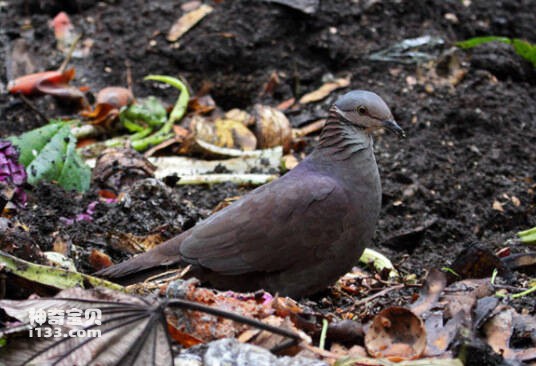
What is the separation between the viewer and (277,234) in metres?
3.89

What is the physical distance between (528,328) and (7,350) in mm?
1809

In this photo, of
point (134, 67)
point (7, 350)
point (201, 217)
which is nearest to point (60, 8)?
point (134, 67)

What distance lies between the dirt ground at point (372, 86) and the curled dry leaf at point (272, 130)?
255 millimetres

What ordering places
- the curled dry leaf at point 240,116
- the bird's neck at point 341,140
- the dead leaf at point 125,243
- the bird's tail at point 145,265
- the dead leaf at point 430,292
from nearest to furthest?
the dead leaf at point 430,292, the bird's tail at point 145,265, the bird's neck at point 341,140, the dead leaf at point 125,243, the curled dry leaf at point 240,116

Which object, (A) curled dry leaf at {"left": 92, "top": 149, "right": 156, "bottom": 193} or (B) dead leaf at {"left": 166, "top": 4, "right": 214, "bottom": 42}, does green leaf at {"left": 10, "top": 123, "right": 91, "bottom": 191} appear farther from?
(B) dead leaf at {"left": 166, "top": 4, "right": 214, "bottom": 42}

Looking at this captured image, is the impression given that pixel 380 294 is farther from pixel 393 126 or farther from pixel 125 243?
pixel 125 243

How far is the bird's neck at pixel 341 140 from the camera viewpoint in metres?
4.11

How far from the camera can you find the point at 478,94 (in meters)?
6.39

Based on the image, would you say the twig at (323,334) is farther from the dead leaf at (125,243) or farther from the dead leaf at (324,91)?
the dead leaf at (324,91)

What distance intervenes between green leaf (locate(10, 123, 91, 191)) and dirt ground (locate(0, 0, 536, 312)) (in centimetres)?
22

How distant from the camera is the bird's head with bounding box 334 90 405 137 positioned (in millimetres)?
4133

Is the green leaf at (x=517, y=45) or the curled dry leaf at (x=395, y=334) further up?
the curled dry leaf at (x=395, y=334)

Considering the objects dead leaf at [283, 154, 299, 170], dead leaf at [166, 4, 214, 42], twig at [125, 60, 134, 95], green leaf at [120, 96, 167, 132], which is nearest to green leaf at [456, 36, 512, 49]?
dead leaf at [283, 154, 299, 170]

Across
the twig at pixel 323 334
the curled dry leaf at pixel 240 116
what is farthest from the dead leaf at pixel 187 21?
the twig at pixel 323 334
